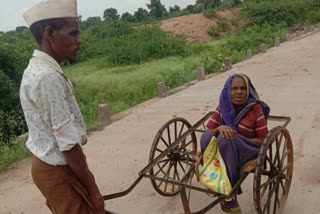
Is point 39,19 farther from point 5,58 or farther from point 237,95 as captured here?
point 5,58

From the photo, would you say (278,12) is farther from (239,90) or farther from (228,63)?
(239,90)

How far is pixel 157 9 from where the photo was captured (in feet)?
162

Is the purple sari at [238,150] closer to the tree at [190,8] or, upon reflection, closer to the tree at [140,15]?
the tree at [140,15]

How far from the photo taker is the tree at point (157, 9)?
161 ft

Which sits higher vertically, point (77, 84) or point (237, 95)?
point (237, 95)

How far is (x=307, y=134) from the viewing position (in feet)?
16.1

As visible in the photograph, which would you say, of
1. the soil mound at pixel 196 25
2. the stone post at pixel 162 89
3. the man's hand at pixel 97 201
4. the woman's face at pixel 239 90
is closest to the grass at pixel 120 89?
the stone post at pixel 162 89

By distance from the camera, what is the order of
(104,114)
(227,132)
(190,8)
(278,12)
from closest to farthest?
(227,132), (104,114), (278,12), (190,8)

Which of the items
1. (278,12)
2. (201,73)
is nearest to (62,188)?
(201,73)

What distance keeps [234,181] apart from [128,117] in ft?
14.7

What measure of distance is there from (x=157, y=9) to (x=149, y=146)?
46.9 metres

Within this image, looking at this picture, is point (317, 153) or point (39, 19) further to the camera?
point (317, 153)

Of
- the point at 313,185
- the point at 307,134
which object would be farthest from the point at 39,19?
the point at 307,134

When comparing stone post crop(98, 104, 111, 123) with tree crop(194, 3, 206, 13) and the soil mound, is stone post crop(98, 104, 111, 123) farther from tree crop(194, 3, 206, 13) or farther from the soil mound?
tree crop(194, 3, 206, 13)
